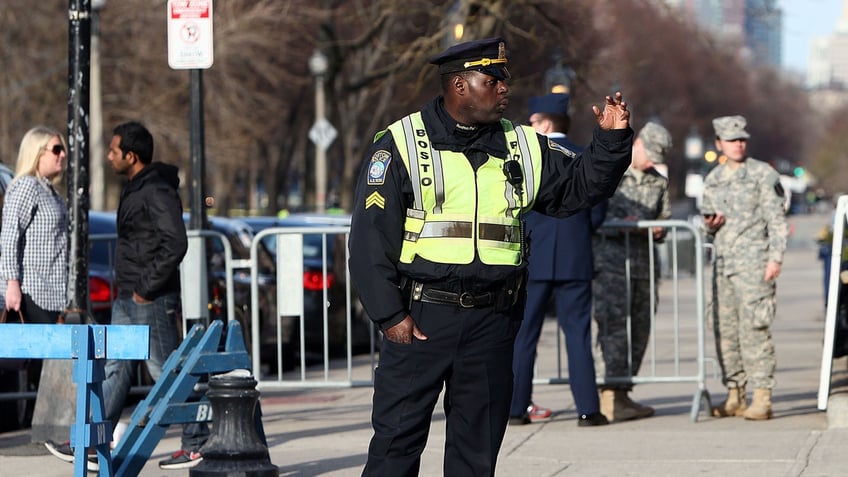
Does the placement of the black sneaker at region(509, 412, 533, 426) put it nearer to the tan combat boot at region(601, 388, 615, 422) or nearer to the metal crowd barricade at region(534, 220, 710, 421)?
the metal crowd barricade at region(534, 220, 710, 421)

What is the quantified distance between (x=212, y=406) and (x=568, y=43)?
47.1ft

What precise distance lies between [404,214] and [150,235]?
314cm

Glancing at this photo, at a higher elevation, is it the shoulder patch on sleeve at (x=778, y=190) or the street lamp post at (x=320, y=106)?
the street lamp post at (x=320, y=106)

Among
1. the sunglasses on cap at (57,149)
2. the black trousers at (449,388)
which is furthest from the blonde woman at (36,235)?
the black trousers at (449,388)

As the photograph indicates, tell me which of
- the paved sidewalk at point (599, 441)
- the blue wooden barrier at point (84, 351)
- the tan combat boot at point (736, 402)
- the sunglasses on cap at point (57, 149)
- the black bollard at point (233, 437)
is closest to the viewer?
the blue wooden barrier at point (84, 351)

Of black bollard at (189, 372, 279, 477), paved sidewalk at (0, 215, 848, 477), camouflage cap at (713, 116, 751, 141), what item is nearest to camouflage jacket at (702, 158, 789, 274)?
camouflage cap at (713, 116, 751, 141)

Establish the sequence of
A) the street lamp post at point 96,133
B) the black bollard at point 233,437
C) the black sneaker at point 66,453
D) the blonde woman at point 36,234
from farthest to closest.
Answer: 1. the street lamp post at point 96,133
2. the blonde woman at point 36,234
3. the black sneaker at point 66,453
4. the black bollard at point 233,437

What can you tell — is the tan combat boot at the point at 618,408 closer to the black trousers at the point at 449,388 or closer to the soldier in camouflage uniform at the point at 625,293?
the soldier in camouflage uniform at the point at 625,293

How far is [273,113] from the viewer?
39656 millimetres

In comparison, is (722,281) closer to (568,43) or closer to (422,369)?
(422,369)

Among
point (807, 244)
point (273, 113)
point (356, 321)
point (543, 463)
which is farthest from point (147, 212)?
point (807, 244)

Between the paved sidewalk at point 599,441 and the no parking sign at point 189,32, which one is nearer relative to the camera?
the paved sidewalk at point 599,441

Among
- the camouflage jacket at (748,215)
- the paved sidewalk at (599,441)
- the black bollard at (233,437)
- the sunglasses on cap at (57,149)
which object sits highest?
the sunglasses on cap at (57,149)

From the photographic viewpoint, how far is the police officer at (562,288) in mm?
9539
